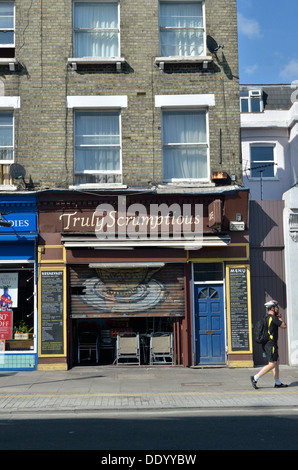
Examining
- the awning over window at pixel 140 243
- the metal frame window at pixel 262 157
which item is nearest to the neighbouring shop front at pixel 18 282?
the awning over window at pixel 140 243

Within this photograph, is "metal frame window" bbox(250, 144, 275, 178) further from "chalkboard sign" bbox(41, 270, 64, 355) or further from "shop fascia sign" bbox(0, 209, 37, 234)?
"chalkboard sign" bbox(41, 270, 64, 355)

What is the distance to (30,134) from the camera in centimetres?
1414

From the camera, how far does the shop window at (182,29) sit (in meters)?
14.7

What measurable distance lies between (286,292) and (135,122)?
5.92 meters

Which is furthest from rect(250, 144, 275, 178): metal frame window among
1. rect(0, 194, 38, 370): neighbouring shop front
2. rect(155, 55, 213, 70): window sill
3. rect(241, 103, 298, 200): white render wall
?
rect(0, 194, 38, 370): neighbouring shop front

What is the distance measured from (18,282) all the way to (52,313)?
127 centimetres

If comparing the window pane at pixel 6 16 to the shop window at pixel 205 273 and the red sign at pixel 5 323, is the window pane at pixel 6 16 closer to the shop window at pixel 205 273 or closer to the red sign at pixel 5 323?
the red sign at pixel 5 323

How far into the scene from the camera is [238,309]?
13883mm

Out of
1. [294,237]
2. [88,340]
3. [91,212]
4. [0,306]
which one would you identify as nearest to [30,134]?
[91,212]

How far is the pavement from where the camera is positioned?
971 centimetres

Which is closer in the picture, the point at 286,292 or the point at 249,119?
the point at 286,292

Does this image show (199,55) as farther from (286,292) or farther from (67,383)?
(67,383)

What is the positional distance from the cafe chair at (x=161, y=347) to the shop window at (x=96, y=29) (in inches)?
293

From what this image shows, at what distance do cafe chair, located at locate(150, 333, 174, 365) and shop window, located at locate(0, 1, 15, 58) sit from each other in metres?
8.36
